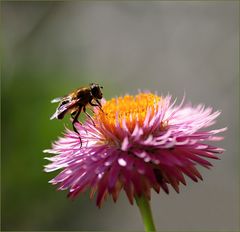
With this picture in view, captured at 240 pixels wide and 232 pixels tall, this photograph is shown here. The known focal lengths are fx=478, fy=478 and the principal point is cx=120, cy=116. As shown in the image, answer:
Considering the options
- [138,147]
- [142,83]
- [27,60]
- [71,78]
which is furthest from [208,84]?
[138,147]

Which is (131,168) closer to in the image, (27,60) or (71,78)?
(71,78)

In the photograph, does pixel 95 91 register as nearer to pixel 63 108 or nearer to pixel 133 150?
pixel 63 108

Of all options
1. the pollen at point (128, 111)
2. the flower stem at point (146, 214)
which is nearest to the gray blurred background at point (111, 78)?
the pollen at point (128, 111)

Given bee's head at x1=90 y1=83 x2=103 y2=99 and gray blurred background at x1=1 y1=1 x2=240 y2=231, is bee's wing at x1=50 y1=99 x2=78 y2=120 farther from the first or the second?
gray blurred background at x1=1 y1=1 x2=240 y2=231

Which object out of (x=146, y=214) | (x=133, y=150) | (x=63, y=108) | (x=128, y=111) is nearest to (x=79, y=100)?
(x=63, y=108)

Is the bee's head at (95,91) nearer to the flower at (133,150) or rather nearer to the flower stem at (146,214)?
the flower at (133,150)

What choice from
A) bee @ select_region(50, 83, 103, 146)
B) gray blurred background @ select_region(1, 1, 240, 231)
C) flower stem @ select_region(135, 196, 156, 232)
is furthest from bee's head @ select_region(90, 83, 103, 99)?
gray blurred background @ select_region(1, 1, 240, 231)
